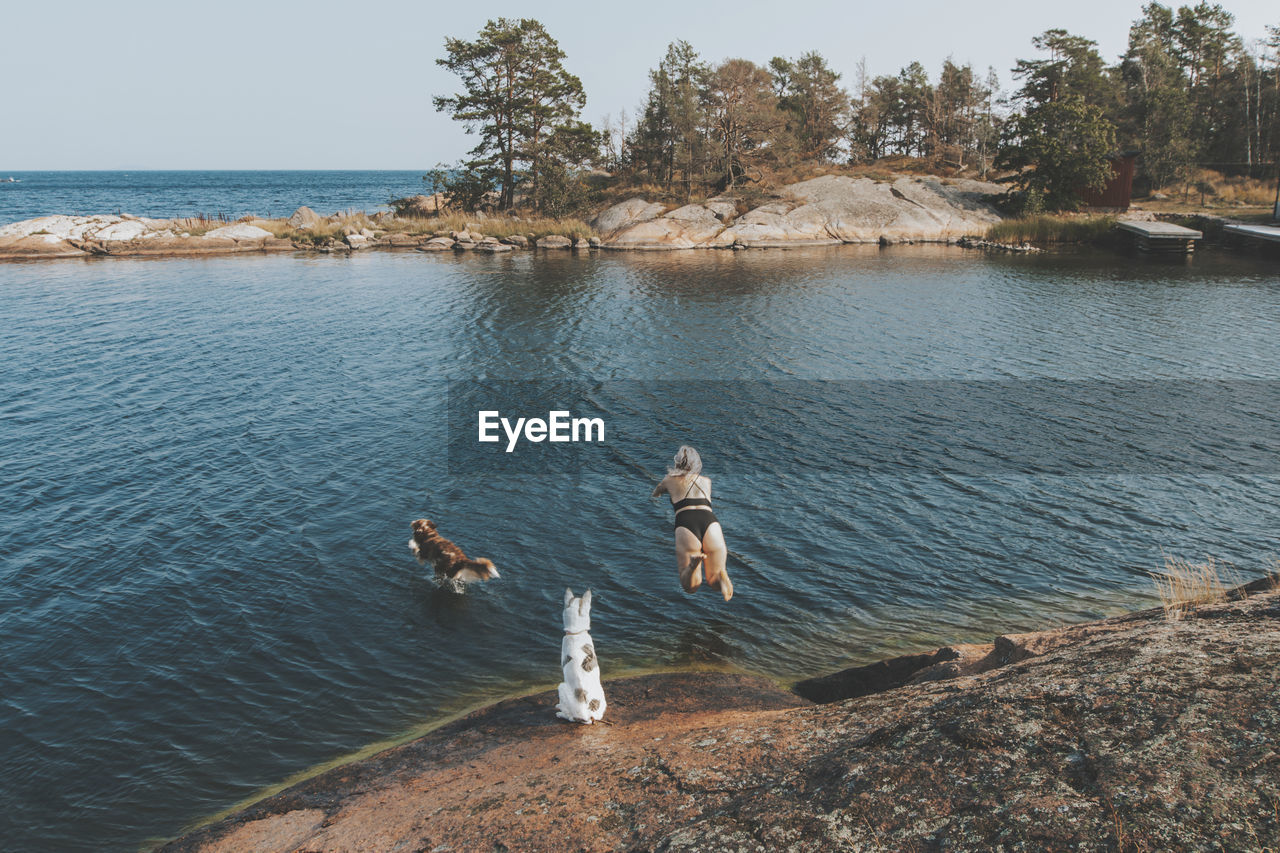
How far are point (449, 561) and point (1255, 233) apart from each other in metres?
56.2

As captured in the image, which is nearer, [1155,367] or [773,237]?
[1155,367]

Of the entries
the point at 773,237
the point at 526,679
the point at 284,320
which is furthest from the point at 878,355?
the point at 773,237

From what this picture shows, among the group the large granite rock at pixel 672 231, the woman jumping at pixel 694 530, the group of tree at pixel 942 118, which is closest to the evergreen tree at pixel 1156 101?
the group of tree at pixel 942 118

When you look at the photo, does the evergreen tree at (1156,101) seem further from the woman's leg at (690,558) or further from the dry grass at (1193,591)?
the woman's leg at (690,558)

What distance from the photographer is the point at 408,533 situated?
1486 cm

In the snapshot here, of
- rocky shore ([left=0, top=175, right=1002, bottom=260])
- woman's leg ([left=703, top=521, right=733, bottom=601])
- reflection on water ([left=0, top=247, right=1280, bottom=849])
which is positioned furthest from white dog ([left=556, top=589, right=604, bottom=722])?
rocky shore ([left=0, top=175, right=1002, bottom=260])

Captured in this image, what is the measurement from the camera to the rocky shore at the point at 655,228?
58.7 meters

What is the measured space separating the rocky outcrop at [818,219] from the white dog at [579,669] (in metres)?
54.6

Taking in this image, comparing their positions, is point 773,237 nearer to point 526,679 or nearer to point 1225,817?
point 526,679

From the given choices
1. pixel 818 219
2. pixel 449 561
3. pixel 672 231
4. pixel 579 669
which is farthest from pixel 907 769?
pixel 818 219

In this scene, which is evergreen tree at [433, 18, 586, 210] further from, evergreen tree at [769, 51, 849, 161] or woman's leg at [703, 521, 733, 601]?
woman's leg at [703, 521, 733, 601]

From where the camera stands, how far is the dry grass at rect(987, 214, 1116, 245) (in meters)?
56.1

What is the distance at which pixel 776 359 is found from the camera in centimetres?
2730

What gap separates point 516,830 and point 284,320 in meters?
33.4
